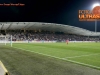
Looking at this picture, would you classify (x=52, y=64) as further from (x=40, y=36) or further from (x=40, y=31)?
(x=40, y=31)

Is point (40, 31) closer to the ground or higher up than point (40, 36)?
higher up

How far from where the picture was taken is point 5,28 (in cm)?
7012

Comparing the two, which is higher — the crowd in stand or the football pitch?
the crowd in stand

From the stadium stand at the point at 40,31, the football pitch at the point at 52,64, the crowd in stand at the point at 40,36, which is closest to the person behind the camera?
A: the football pitch at the point at 52,64

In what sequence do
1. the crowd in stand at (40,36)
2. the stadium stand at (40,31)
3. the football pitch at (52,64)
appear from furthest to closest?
the crowd in stand at (40,36), the stadium stand at (40,31), the football pitch at (52,64)

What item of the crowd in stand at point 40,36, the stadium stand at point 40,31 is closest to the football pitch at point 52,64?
the stadium stand at point 40,31

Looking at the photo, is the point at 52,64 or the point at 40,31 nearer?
the point at 52,64

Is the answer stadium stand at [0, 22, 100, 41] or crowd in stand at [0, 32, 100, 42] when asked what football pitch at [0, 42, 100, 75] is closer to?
stadium stand at [0, 22, 100, 41]

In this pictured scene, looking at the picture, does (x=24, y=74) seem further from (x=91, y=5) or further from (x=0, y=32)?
(x=91, y=5)

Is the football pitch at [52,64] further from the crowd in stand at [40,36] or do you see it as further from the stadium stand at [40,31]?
the crowd in stand at [40,36]

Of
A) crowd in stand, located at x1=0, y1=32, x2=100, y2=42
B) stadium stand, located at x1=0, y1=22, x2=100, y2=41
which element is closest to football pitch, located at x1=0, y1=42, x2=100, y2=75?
stadium stand, located at x1=0, y1=22, x2=100, y2=41

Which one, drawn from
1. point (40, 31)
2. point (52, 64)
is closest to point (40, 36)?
point (40, 31)

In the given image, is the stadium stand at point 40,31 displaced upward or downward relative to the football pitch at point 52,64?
upward

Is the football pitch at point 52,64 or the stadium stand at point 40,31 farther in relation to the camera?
the stadium stand at point 40,31
